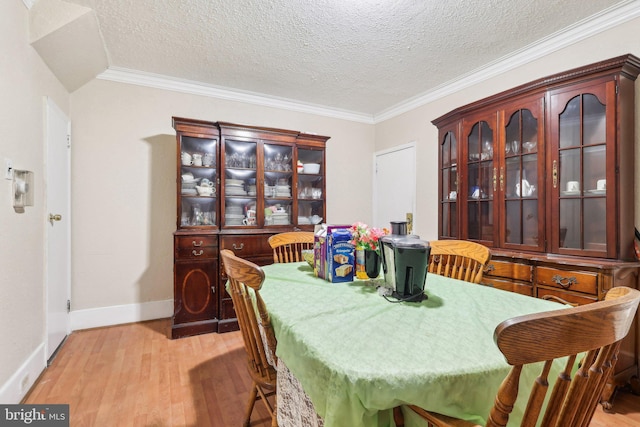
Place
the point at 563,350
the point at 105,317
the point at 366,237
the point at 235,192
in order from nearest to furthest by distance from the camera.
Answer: the point at 563,350 → the point at 366,237 → the point at 105,317 → the point at 235,192

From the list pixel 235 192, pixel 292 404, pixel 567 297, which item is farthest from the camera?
pixel 235 192

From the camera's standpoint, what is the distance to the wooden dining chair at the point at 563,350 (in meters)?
0.53

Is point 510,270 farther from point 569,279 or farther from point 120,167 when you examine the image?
point 120,167

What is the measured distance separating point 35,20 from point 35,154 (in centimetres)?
89

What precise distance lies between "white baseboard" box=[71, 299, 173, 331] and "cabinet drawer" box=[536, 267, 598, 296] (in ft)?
11.3

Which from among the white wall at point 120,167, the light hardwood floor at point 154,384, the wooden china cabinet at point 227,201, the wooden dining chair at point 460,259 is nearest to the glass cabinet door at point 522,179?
the white wall at point 120,167

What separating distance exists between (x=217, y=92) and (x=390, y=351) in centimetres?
354

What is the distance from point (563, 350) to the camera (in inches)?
21.6

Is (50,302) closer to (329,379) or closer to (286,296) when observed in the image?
(286,296)

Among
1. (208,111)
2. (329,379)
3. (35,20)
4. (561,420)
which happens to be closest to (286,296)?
(329,379)

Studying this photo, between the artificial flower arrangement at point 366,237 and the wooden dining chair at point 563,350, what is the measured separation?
0.92m

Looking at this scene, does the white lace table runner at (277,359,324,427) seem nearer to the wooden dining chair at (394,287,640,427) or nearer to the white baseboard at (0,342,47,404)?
the wooden dining chair at (394,287,640,427)

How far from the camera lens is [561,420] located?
2.05 feet

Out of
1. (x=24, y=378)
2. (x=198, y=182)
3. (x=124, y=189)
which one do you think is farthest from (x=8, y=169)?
(x=198, y=182)
